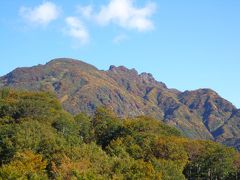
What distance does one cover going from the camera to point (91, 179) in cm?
5922

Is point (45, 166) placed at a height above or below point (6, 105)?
below

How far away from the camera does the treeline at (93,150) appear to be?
226 feet

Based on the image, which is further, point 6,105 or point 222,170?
point 6,105

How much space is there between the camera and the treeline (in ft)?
226

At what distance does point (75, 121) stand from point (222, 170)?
149 feet

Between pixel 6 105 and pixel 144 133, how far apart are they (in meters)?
37.9

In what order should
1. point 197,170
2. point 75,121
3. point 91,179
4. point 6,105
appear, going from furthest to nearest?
point 75,121 < point 6,105 < point 197,170 < point 91,179

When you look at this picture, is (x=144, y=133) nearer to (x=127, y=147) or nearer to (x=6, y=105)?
(x=127, y=147)

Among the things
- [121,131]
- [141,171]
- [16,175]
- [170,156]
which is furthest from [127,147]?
[16,175]

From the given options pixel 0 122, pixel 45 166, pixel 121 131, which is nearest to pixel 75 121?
pixel 121 131

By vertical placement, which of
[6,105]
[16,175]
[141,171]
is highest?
[6,105]

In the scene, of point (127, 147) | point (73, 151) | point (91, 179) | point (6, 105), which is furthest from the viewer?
point (6, 105)

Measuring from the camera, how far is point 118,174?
6588cm

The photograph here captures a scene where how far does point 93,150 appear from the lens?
79.3m
